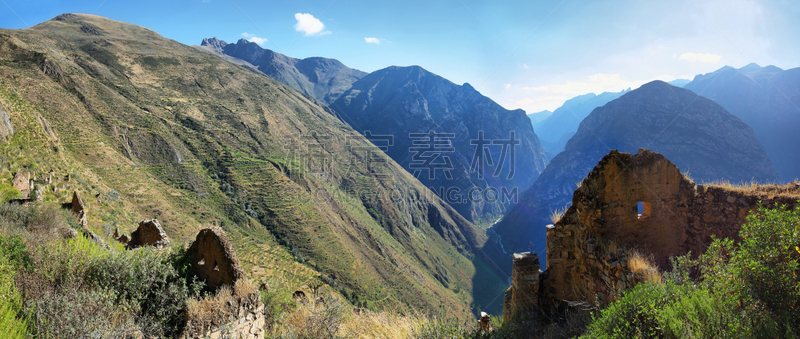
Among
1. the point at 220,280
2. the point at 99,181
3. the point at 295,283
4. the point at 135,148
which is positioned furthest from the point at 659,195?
the point at 135,148

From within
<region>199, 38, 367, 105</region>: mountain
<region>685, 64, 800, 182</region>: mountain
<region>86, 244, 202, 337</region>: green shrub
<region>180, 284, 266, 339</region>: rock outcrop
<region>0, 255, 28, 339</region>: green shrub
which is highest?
<region>199, 38, 367, 105</region>: mountain

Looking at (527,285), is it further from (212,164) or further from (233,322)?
(212,164)

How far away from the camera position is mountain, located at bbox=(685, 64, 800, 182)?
73312mm

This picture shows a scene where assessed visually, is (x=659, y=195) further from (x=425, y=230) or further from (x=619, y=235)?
(x=425, y=230)

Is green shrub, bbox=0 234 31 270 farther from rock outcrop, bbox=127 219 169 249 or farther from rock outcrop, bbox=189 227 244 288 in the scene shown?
rock outcrop, bbox=127 219 169 249

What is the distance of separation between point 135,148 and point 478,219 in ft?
346

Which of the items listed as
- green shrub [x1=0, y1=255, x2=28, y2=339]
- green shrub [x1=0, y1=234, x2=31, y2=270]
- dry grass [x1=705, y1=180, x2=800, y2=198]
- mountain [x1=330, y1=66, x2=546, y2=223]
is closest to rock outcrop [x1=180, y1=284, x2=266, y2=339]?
green shrub [x1=0, y1=255, x2=28, y2=339]

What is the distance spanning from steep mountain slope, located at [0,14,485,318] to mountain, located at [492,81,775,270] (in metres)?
28.6

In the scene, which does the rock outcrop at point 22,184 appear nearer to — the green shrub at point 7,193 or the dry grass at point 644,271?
the green shrub at point 7,193

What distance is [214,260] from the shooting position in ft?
23.7

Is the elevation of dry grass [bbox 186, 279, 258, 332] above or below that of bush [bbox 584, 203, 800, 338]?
below

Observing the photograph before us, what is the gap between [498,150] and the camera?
158375 mm

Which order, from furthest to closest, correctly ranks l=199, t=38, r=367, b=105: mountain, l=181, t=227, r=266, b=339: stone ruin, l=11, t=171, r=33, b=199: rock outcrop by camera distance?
1. l=199, t=38, r=367, b=105: mountain
2. l=11, t=171, r=33, b=199: rock outcrop
3. l=181, t=227, r=266, b=339: stone ruin

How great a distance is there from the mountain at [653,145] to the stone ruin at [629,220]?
48033mm
